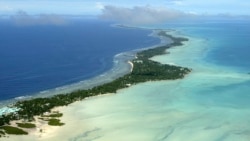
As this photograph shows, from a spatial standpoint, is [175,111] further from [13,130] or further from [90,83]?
[90,83]

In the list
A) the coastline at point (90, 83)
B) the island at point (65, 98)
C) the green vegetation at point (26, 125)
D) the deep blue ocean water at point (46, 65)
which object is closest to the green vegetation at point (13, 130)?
the island at point (65, 98)

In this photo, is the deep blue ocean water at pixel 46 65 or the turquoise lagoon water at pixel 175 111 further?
the deep blue ocean water at pixel 46 65

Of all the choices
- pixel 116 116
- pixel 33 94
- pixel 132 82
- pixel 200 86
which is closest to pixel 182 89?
pixel 200 86

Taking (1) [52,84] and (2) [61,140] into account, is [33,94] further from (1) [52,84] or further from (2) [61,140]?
(2) [61,140]

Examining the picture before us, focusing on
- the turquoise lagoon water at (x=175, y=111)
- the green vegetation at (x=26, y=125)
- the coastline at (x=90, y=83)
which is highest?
the coastline at (x=90, y=83)

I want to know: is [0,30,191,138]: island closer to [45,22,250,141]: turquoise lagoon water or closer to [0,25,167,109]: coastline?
[45,22,250,141]: turquoise lagoon water

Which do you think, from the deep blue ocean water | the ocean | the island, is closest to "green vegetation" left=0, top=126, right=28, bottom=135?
the island

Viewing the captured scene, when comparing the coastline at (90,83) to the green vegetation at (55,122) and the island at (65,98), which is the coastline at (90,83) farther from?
the green vegetation at (55,122)
